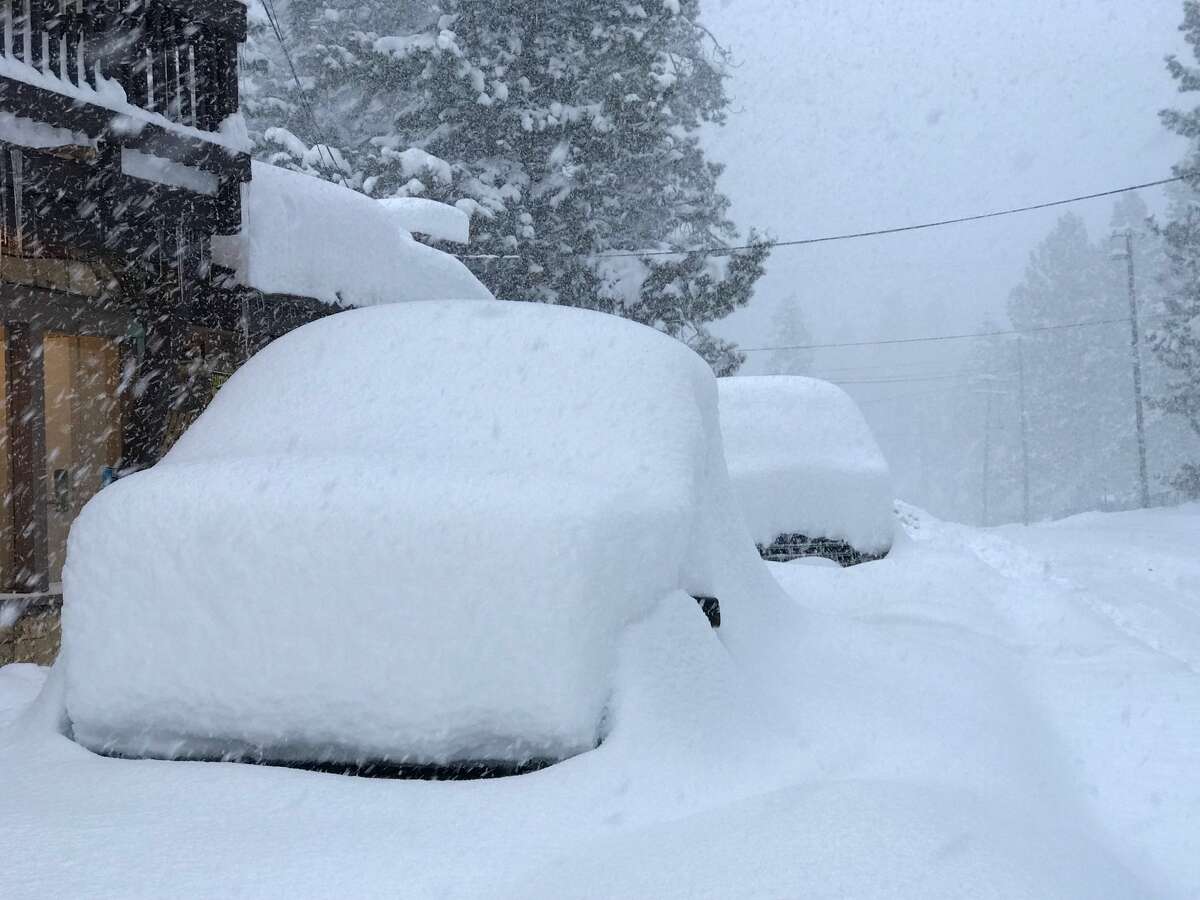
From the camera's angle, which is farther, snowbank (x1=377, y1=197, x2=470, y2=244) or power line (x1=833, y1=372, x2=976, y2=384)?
power line (x1=833, y1=372, x2=976, y2=384)

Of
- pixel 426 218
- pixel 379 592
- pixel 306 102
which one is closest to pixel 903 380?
pixel 306 102

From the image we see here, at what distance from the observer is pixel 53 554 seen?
10.6m

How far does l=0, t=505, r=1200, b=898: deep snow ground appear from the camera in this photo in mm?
2301

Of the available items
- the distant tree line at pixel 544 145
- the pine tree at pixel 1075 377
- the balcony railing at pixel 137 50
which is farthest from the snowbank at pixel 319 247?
the pine tree at pixel 1075 377

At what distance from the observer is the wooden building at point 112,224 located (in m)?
7.32

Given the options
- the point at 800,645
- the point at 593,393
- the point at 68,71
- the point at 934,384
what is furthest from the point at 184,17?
the point at 934,384

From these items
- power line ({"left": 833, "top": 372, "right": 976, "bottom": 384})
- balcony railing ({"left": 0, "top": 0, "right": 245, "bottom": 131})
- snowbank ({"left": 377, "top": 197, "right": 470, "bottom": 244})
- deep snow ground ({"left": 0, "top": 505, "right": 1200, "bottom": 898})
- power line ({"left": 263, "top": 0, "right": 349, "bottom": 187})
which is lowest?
deep snow ground ({"left": 0, "top": 505, "right": 1200, "bottom": 898})

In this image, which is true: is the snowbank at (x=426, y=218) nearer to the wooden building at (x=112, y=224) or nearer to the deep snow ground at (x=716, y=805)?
the wooden building at (x=112, y=224)

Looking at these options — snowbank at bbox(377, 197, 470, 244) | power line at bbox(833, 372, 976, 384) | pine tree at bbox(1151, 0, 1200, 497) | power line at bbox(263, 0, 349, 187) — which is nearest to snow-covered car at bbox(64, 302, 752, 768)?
snowbank at bbox(377, 197, 470, 244)

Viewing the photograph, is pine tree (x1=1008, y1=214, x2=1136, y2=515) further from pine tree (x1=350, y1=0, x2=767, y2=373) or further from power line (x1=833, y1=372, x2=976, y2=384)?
pine tree (x1=350, y1=0, x2=767, y2=373)

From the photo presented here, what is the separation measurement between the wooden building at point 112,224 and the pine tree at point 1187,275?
25.8m

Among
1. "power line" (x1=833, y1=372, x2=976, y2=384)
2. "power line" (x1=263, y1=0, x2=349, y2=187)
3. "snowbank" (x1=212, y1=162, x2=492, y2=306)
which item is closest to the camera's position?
"snowbank" (x1=212, y1=162, x2=492, y2=306)

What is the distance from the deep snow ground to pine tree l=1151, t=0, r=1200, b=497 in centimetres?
2768

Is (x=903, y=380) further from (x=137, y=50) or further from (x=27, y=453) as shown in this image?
(x=137, y=50)
